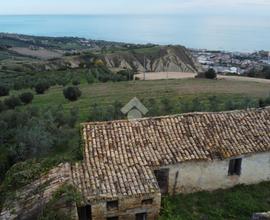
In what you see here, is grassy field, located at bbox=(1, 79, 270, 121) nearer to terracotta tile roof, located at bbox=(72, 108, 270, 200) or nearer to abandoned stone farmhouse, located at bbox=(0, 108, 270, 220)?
terracotta tile roof, located at bbox=(72, 108, 270, 200)

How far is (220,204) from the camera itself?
13586mm

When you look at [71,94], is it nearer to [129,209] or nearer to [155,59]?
[129,209]

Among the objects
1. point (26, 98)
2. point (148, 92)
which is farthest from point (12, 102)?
point (148, 92)

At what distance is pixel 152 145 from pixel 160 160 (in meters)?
0.88

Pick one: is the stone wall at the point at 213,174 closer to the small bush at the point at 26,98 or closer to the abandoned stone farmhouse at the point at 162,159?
the abandoned stone farmhouse at the point at 162,159

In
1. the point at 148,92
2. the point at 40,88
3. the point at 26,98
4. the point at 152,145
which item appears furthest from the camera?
the point at 40,88

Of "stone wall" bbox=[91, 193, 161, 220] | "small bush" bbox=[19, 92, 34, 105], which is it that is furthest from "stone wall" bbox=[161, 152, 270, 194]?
"small bush" bbox=[19, 92, 34, 105]

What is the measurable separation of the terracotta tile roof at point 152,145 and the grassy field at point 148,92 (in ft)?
50.7

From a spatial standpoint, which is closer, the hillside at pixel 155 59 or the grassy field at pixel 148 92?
the grassy field at pixel 148 92

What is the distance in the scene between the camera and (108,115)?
25688 millimetres

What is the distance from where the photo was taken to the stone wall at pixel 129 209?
12023mm

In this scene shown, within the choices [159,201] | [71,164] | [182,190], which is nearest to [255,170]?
[182,190]

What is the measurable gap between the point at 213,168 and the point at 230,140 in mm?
1379

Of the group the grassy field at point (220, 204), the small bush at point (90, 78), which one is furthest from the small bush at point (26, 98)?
the grassy field at point (220, 204)
